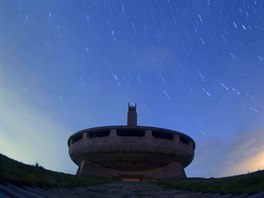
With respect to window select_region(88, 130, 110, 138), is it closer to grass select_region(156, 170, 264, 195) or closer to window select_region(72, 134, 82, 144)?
window select_region(72, 134, 82, 144)

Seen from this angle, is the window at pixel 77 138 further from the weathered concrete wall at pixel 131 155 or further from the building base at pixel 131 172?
the building base at pixel 131 172

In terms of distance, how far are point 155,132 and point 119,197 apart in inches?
991

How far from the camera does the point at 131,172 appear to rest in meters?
35.3

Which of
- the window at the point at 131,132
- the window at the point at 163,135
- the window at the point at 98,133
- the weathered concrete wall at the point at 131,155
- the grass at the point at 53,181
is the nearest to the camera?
the grass at the point at 53,181

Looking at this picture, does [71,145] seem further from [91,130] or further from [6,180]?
[6,180]

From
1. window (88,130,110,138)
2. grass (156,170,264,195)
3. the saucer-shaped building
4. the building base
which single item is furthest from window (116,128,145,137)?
grass (156,170,264,195)

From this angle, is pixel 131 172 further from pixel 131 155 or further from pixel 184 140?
pixel 184 140

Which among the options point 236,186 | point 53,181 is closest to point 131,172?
point 53,181

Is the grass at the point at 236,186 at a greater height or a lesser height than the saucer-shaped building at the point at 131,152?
lesser

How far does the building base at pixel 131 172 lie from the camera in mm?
33719

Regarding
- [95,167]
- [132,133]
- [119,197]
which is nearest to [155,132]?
[132,133]

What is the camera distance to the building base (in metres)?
33.7

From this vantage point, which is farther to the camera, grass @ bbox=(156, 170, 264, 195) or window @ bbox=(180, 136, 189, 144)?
window @ bbox=(180, 136, 189, 144)

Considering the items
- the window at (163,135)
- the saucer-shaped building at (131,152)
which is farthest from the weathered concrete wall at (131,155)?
the window at (163,135)
